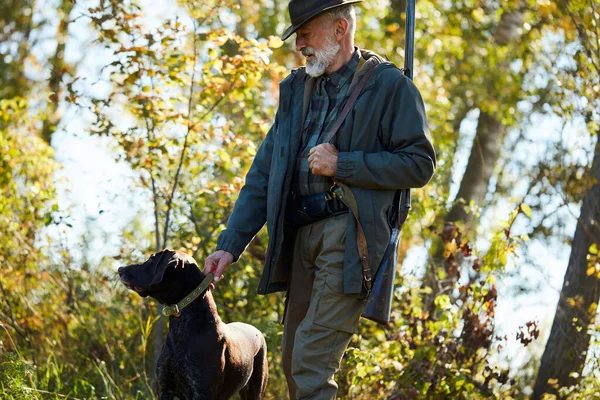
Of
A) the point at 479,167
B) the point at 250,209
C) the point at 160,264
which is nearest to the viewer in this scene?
the point at 160,264

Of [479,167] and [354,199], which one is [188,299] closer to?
[354,199]

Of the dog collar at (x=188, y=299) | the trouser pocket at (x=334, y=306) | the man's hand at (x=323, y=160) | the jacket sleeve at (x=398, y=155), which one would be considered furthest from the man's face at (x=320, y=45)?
the dog collar at (x=188, y=299)

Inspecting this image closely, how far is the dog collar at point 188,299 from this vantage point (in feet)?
18.7

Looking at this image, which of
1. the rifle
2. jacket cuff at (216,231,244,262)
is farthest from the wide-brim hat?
jacket cuff at (216,231,244,262)

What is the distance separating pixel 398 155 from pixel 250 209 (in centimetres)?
100

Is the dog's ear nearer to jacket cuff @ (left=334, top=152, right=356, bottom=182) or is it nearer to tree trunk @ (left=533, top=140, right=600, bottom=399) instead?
jacket cuff @ (left=334, top=152, right=356, bottom=182)

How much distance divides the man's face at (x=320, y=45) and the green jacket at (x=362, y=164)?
0.20 metres

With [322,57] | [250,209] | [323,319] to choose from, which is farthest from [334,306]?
[322,57]

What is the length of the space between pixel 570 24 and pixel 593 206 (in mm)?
2392

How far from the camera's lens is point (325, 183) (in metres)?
5.44

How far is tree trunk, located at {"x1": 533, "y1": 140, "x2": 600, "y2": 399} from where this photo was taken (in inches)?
339

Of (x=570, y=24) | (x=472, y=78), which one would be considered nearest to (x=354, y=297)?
(x=570, y=24)

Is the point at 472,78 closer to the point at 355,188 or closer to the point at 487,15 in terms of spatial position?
the point at 487,15

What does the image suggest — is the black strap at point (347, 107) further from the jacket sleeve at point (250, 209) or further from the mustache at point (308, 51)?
the jacket sleeve at point (250, 209)
